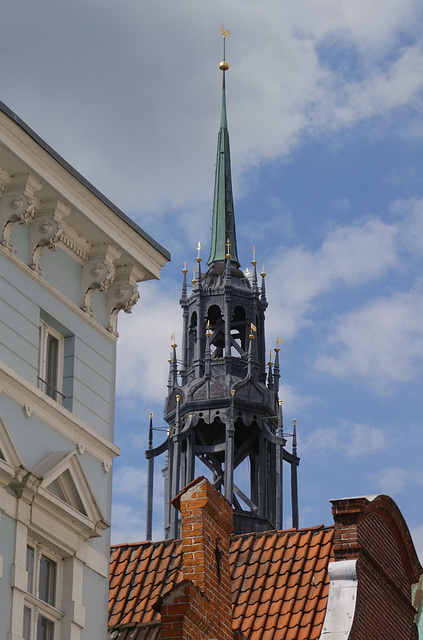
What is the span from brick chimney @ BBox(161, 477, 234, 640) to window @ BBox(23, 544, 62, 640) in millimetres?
1531

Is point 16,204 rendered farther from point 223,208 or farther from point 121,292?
point 223,208

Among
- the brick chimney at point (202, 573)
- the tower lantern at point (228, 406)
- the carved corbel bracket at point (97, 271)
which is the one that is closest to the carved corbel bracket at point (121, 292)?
the carved corbel bracket at point (97, 271)

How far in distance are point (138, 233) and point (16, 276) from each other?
2.29m

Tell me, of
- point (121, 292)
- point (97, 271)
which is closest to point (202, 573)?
point (121, 292)

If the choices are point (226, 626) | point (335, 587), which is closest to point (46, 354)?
point (226, 626)

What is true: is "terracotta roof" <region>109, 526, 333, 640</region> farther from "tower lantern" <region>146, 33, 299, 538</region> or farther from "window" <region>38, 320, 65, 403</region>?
"tower lantern" <region>146, 33, 299, 538</region>

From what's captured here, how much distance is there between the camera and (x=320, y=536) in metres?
25.3

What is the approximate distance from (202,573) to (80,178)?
5.34m

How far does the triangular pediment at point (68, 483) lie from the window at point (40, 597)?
68 cm

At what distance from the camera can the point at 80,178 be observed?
18.6 meters

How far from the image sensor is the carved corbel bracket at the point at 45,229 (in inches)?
727

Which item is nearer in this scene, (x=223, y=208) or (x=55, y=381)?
(x=55, y=381)

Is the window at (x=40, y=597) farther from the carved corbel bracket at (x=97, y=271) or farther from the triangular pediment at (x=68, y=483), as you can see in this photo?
the carved corbel bracket at (x=97, y=271)

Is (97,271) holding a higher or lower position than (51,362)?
higher
